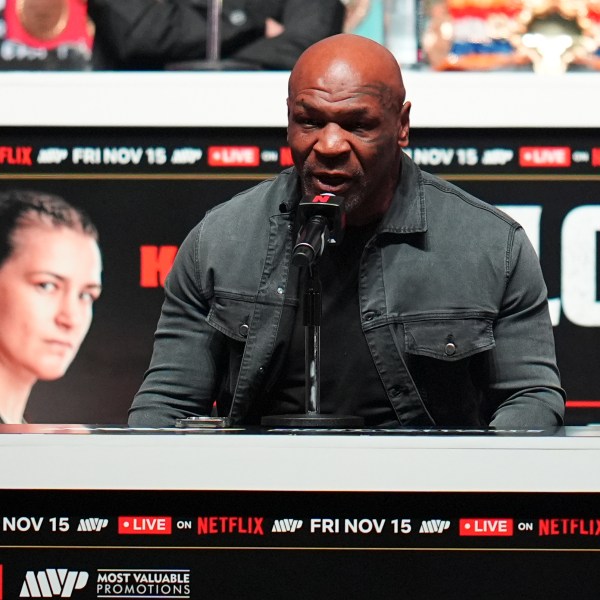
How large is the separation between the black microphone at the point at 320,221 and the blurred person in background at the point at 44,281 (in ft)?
3.37

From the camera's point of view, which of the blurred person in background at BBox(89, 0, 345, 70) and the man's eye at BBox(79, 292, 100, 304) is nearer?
the man's eye at BBox(79, 292, 100, 304)

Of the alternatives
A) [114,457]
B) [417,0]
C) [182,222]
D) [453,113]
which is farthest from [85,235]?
[114,457]

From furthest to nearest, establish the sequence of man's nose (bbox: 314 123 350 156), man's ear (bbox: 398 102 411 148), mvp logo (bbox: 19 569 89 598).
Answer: man's ear (bbox: 398 102 411 148) < man's nose (bbox: 314 123 350 156) < mvp logo (bbox: 19 569 89 598)

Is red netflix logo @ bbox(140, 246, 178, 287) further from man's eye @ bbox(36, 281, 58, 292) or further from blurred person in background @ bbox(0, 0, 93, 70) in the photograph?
blurred person in background @ bbox(0, 0, 93, 70)

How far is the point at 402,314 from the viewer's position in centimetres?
187

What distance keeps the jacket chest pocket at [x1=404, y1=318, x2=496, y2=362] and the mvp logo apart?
87 cm

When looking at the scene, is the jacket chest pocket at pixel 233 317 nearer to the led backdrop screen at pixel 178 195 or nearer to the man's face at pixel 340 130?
the man's face at pixel 340 130

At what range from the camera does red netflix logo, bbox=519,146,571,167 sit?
238 centimetres

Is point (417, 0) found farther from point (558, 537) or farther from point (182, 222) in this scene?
point (558, 537)

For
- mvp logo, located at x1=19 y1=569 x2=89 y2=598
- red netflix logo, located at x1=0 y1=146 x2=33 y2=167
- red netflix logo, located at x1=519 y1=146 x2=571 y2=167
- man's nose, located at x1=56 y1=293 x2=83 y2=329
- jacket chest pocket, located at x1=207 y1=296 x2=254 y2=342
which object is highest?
red netflix logo, located at x1=0 y1=146 x2=33 y2=167

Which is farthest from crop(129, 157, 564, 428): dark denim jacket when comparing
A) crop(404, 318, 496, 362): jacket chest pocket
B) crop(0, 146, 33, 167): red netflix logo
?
crop(0, 146, 33, 167): red netflix logo

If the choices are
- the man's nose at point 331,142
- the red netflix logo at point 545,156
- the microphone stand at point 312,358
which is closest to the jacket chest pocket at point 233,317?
the man's nose at point 331,142

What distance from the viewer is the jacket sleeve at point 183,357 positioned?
1854mm

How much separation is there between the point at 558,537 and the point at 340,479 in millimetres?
192
